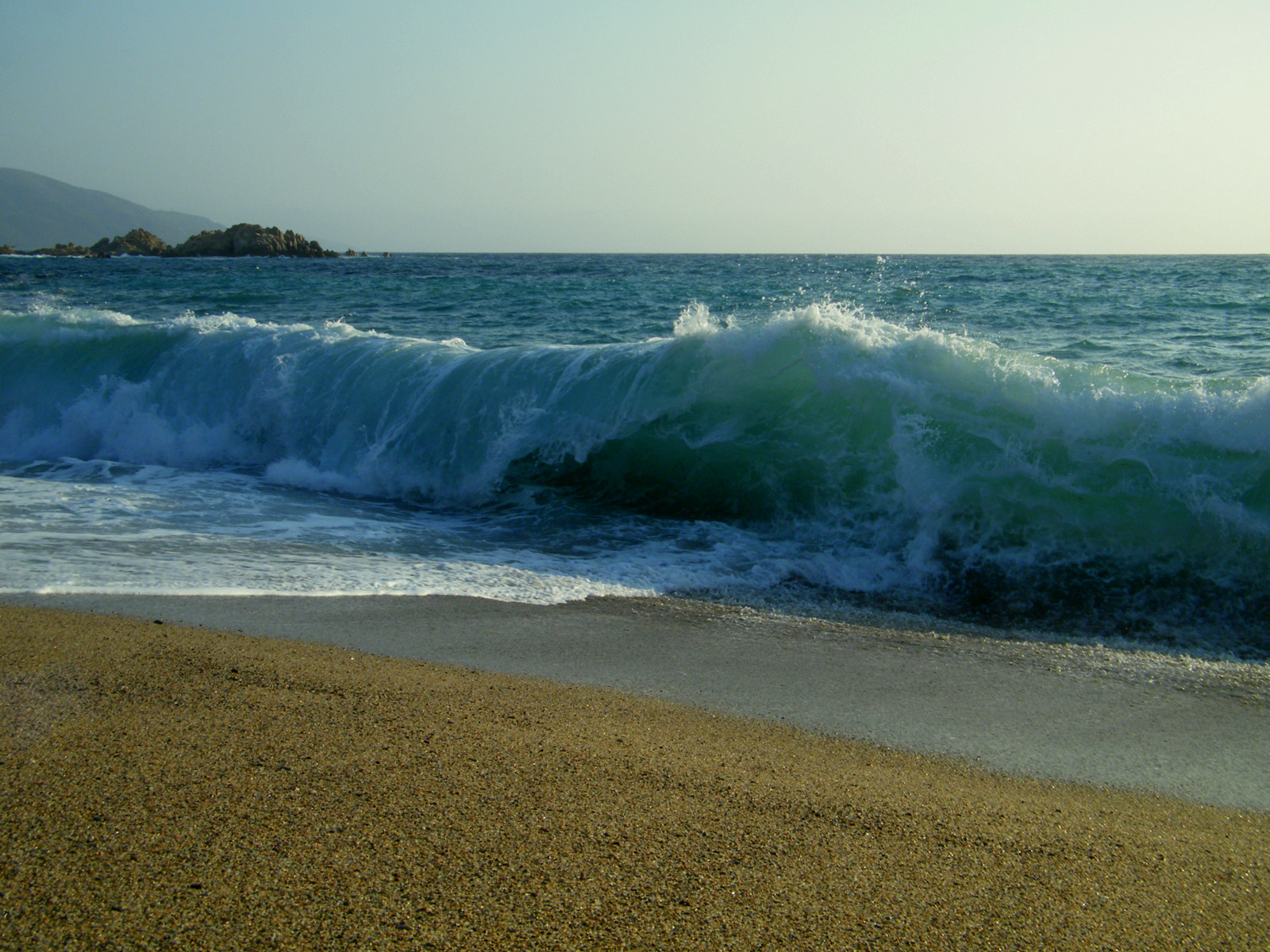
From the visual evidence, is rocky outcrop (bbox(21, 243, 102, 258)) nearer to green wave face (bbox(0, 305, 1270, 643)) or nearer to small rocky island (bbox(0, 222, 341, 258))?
small rocky island (bbox(0, 222, 341, 258))

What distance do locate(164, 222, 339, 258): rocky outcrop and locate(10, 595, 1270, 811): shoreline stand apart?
2604 inches

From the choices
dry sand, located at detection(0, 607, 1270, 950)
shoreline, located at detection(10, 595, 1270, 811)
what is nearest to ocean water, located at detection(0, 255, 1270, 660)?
shoreline, located at detection(10, 595, 1270, 811)

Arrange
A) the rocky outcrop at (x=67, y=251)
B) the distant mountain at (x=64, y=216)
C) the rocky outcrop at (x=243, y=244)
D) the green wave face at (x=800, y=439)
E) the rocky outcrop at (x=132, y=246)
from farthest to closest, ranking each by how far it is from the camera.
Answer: the distant mountain at (x=64, y=216) → the rocky outcrop at (x=132, y=246) → the rocky outcrop at (x=67, y=251) → the rocky outcrop at (x=243, y=244) → the green wave face at (x=800, y=439)

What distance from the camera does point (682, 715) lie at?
10.3 ft

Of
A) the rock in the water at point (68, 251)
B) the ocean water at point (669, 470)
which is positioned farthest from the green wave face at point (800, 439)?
the rock in the water at point (68, 251)

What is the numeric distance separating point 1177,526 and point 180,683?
5630 mm

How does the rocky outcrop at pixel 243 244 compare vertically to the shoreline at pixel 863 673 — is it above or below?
above

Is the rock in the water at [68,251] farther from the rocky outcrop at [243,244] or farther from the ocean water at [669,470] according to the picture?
the ocean water at [669,470]

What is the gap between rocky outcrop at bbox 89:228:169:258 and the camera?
65500 mm

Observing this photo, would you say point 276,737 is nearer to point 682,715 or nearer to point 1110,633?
point 682,715

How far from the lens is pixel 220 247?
62406 mm

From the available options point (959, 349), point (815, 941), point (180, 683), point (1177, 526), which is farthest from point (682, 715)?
point (959, 349)

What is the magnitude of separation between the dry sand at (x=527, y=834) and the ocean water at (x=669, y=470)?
173 cm

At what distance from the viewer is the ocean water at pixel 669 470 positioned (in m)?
4.92
